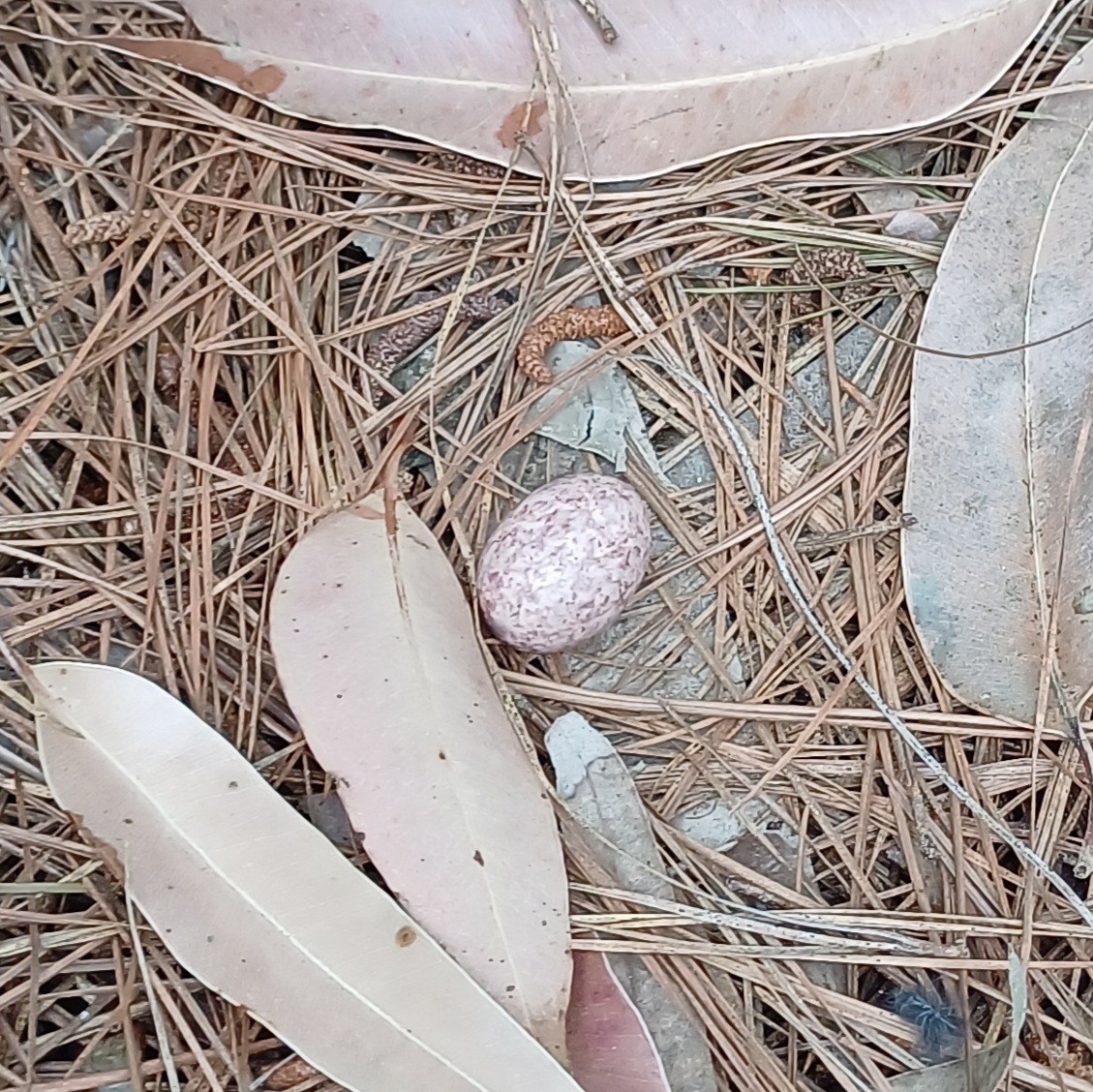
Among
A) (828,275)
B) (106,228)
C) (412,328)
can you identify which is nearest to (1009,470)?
(828,275)

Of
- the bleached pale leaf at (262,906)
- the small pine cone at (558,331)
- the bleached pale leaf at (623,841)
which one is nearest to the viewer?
the bleached pale leaf at (262,906)

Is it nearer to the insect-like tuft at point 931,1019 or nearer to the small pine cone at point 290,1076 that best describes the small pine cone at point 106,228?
the small pine cone at point 290,1076

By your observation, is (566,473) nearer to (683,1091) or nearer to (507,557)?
(507,557)

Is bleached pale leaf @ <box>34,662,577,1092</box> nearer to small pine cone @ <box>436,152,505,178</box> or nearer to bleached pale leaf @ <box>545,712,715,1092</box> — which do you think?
bleached pale leaf @ <box>545,712,715,1092</box>

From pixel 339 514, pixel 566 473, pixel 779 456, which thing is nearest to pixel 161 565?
pixel 339 514

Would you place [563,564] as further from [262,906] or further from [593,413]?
[262,906]

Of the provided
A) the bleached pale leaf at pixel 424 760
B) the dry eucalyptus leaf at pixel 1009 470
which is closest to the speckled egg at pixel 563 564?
the bleached pale leaf at pixel 424 760

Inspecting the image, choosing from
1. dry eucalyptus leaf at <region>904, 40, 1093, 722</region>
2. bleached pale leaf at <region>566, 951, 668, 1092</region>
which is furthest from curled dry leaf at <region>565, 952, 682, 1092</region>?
dry eucalyptus leaf at <region>904, 40, 1093, 722</region>
